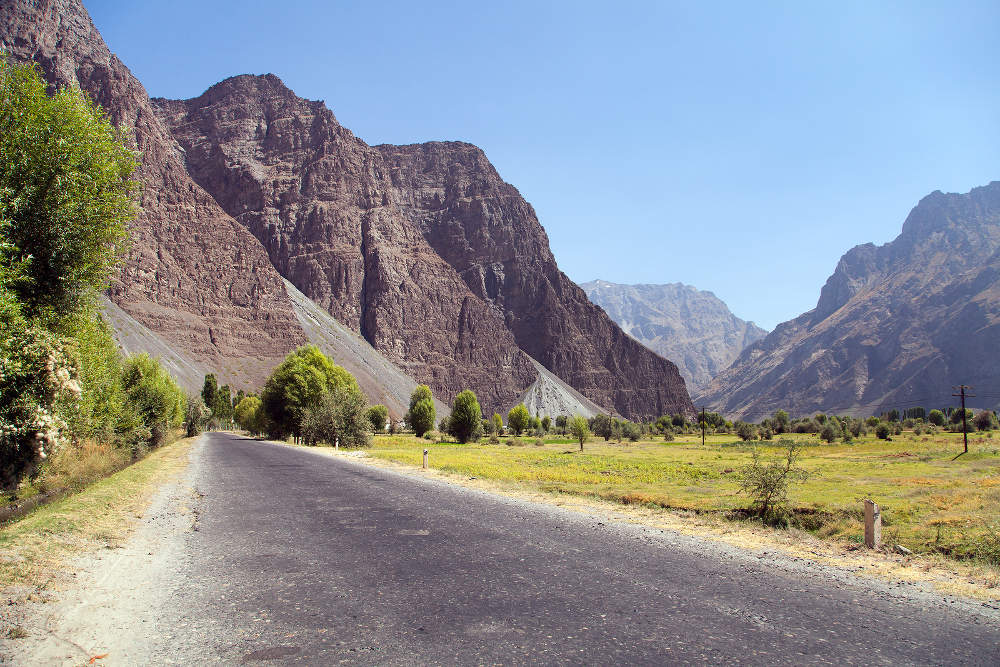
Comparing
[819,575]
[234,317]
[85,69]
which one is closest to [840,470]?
[819,575]

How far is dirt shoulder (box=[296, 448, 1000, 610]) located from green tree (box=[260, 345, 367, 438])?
164 feet

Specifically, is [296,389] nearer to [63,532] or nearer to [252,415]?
[252,415]

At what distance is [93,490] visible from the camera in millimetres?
17188

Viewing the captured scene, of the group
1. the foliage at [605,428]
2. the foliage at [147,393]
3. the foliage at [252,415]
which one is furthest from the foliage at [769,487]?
the foliage at [605,428]

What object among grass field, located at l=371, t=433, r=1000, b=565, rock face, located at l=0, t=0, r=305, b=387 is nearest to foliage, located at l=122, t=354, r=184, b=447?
grass field, located at l=371, t=433, r=1000, b=565

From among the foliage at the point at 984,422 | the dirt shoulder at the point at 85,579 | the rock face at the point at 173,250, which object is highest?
the rock face at the point at 173,250

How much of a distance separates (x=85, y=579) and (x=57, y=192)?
8.52m

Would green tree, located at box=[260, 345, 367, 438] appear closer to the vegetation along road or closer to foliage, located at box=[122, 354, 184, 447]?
foliage, located at box=[122, 354, 184, 447]

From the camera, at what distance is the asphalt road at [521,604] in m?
5.35

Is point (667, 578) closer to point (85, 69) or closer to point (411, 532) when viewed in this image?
point (411, 532)

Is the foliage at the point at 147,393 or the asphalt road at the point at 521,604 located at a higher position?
the foliage at the point at 147,393

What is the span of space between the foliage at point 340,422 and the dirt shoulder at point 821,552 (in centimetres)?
4135

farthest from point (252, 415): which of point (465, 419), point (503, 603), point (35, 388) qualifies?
point (503, 603)

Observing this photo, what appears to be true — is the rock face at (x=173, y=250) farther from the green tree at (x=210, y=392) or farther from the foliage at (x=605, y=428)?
the foliage at (x=605, y=428)
